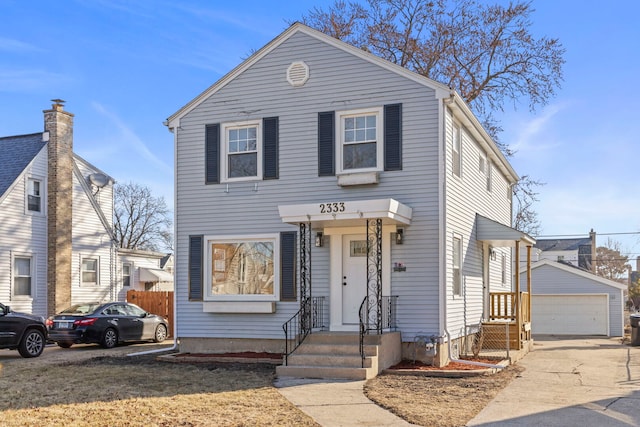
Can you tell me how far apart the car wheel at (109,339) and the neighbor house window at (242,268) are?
505 centimetres

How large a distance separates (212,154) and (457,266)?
5933 mm

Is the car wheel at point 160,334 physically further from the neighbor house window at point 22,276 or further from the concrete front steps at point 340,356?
the concrete front steps at point 340,356

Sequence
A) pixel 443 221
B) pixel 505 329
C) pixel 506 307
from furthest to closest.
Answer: pixel 506 307 < pixel 505 329 < pixel 443 221

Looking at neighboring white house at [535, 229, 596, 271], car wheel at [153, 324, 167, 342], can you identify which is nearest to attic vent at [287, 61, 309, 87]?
car wheel at [153, 324, 167, 342]

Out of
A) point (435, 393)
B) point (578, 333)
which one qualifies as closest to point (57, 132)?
point (435, 393)

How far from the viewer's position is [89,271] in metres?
26.5

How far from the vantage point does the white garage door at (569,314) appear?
29406 millimetres

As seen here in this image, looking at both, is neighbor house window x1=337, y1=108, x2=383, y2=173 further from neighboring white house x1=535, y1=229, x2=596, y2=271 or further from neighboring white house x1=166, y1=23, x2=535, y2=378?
neighboring white house x1=535, y1=229, x2=596, y2=271

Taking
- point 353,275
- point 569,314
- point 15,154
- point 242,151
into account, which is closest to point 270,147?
point 242,151

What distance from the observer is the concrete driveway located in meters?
8.94

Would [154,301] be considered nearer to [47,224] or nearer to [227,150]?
[47,224]

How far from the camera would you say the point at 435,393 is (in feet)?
35.6

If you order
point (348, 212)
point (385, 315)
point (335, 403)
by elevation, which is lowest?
Answer: point (335, 403)

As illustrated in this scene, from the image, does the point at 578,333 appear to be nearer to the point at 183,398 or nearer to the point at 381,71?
the point at 381,71
